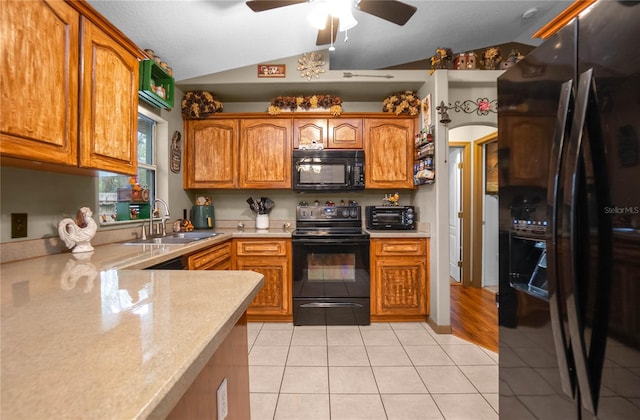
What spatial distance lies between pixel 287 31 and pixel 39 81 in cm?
195

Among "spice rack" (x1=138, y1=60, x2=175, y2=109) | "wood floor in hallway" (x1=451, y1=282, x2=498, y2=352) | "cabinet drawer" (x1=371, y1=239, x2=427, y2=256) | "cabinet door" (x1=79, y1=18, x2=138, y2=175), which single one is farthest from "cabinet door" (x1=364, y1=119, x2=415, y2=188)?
"cabinet door" (x1=79, y1=18, x2=138, y2=175)

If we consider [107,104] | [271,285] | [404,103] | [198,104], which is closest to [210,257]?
[271,285]

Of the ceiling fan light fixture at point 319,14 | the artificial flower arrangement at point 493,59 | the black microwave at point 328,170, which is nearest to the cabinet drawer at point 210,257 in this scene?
the black microwave at point 328,170

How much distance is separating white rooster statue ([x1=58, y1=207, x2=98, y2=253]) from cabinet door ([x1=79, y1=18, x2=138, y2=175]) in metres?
0.35

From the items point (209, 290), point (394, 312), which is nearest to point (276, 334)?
point (394, 312)

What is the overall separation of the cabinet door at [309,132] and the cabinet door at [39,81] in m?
1.99

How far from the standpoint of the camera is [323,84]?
2.95 metres

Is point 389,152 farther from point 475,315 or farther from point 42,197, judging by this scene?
point 42,197

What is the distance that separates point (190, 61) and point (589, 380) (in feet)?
10.8

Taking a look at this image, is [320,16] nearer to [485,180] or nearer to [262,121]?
[262,121]

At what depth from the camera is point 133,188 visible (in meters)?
2.30

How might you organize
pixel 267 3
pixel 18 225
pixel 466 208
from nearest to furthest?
pixel 18 225, pixel 267 3, pixel 466 208

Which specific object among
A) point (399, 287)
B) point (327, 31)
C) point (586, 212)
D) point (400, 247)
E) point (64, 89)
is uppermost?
point (327, 31)

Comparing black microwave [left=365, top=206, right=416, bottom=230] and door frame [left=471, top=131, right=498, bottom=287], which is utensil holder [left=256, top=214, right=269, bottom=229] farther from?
door frame [left=471, top=131, right=498, bottom=287]
